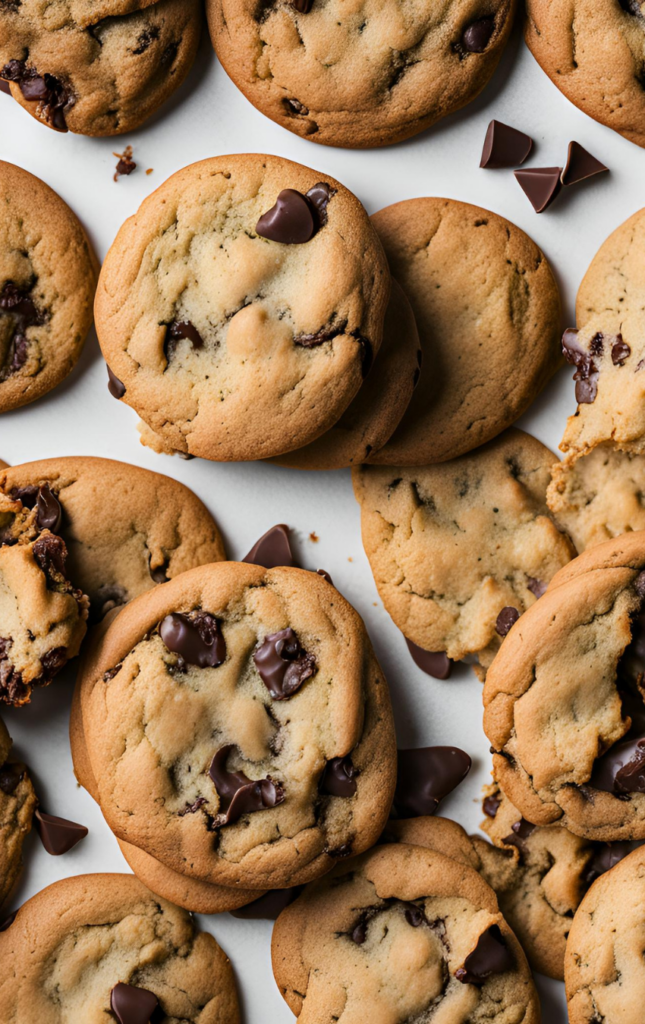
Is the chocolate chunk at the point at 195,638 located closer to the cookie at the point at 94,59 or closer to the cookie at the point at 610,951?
the cookie at the point at 610,951

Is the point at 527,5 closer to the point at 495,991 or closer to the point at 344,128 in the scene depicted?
the point at 344,128

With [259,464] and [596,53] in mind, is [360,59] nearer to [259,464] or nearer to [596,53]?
[596,53]

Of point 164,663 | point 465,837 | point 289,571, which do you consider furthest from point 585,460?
point 164,663

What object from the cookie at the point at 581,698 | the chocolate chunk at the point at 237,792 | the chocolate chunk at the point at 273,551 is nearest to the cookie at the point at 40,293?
the chocolate chunk at the point at 273,551

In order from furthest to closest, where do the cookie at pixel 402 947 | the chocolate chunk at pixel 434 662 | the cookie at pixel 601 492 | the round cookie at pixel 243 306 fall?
the chocolate chunk at pixel 434 662, the cookie at pixel 601 492, the cookie at pixel 402 947, the round cookie at pixel 243 306

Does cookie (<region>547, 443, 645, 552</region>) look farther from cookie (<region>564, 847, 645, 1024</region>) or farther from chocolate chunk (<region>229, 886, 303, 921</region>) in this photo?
chocolate chunk (<region>229, 886, 303, 921</region>)
